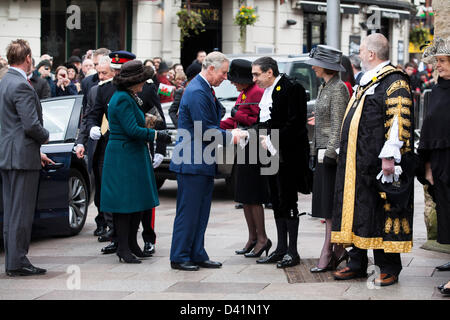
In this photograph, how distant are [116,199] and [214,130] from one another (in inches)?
47.9

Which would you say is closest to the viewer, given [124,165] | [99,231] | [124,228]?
[124,165]

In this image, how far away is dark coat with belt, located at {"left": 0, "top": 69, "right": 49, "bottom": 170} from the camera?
7.81 metres

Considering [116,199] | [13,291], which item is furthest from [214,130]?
[13,291]

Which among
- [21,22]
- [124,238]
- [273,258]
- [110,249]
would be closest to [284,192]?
[273,258]

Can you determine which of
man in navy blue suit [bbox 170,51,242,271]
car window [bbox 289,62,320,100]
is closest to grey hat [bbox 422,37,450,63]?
man in navy blue suit [bbox 170,51,242,271]

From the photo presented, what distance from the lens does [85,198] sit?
10617mm

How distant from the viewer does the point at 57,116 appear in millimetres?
10562

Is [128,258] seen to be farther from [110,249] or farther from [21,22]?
[21,22]

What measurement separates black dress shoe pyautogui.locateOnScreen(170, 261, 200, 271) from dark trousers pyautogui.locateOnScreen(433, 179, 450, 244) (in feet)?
7.28

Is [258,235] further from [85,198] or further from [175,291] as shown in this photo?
[85,198]

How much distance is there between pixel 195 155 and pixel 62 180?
234 cm

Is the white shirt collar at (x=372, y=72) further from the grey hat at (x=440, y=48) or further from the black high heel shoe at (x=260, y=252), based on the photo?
the black high heel shoe at (x=260, y=252)

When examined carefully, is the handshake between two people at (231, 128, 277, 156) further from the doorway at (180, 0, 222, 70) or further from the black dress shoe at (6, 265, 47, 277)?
the doorway at (180, 0, 222, 70)

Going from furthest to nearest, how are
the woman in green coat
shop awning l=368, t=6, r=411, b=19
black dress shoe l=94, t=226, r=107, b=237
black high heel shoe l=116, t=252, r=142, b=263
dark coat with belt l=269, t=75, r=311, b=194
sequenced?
shop awning l=368, t=6, r=411, b=19 < black dress shoe l=94, t=226, r=107, b=237 < black high heel shoe l=116, t=252, r=142, b=263 < the woman in green coat < dark coat with belt l=269, t=75, r=311, b=194
